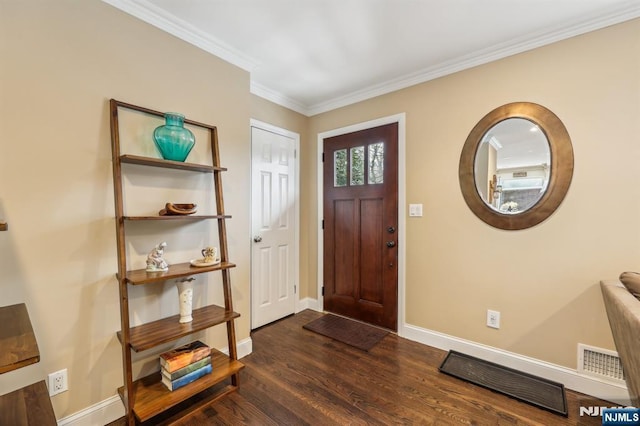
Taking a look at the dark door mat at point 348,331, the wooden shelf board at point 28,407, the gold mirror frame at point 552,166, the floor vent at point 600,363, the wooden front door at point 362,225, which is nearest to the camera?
the wooden shelf board at point 28,407

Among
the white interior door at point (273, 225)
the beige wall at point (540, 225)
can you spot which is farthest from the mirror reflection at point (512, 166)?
the white interior door at point (273, 225)

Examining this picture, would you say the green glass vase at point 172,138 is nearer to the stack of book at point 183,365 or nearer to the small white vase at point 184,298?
the small white vase at point 184,298

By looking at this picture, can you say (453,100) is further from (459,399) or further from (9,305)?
(9,305)

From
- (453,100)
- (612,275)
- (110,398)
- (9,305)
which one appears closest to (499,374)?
(612,275)

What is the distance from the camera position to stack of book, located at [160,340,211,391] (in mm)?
1650

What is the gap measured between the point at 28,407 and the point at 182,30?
2236mm

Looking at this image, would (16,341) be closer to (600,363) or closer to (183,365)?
(183,365)

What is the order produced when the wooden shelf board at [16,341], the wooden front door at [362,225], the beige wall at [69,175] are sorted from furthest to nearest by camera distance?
the wooden front door at [362,225] → the beige wall at [69,175] → the wooden shelf board at [16,341]

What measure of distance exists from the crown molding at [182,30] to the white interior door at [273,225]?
0.65m

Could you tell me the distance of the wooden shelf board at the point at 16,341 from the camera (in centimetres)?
82

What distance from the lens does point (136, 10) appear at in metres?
1.72

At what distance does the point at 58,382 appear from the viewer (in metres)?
1.45

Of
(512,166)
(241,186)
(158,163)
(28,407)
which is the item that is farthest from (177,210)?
(512,166)

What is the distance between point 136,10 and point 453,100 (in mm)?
2413
